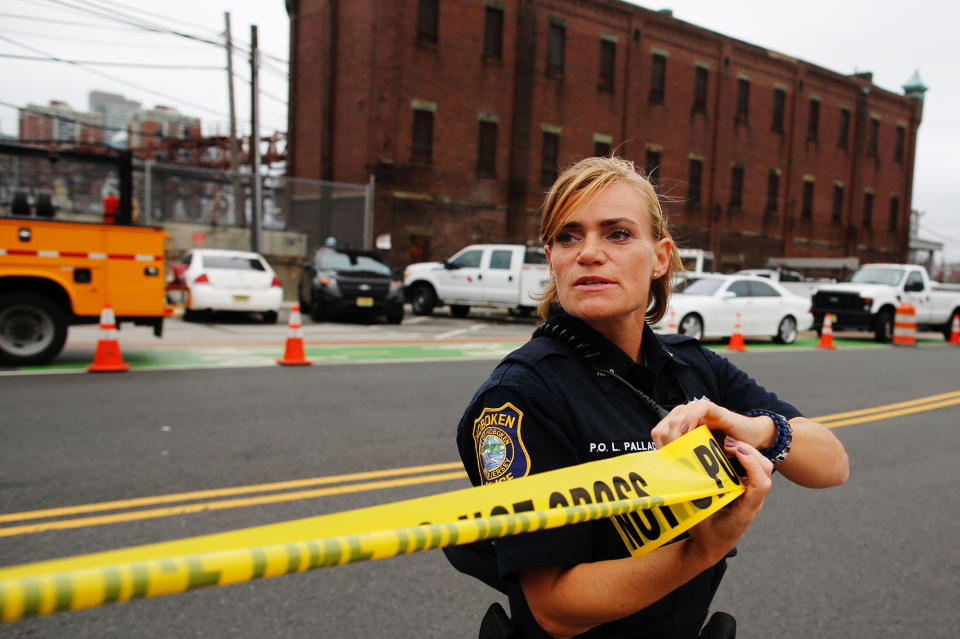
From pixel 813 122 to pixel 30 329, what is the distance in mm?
40356

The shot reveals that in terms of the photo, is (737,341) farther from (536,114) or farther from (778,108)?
(778,108)

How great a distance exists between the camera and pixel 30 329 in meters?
9.27

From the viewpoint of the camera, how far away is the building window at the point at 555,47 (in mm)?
29141

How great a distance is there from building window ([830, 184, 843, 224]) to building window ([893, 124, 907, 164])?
18.1ft

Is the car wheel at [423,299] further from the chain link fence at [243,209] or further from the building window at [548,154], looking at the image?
the building window at [548,154]

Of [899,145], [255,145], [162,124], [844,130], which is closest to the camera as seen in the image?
[255,145]

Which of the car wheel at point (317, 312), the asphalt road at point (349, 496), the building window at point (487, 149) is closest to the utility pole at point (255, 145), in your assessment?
the car wheel at point (317, 312)

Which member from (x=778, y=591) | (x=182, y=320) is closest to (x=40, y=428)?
(x=778, y=591)

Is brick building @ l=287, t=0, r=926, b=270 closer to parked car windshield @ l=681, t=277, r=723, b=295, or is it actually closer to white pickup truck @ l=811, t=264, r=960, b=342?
white pickup truck @ l=811, t=264, r=960, b=342

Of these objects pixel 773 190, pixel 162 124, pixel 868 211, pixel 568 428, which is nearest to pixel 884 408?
pixel 568 428

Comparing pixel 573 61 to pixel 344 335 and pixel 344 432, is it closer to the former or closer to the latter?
pixel 344 335

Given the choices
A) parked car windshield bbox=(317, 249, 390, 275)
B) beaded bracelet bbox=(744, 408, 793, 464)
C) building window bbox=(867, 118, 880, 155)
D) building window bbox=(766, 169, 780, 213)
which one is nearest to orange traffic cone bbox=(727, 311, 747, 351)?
parked car windshield bbox=(317, 249, 390, 275)

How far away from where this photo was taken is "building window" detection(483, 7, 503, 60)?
90.5 ft

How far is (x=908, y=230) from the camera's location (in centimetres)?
4594
